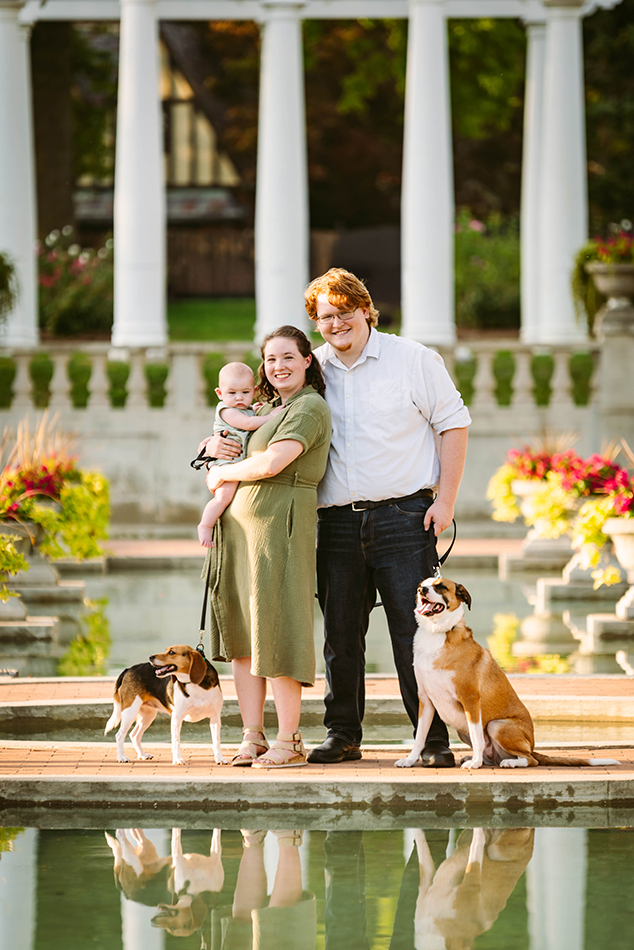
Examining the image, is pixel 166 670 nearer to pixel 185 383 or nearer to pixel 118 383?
pixel 185 383

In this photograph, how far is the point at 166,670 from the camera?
6797 mm

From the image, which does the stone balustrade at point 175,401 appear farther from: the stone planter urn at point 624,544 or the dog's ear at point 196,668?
the dog's ear at point 196,668

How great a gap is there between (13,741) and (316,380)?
8.45ft

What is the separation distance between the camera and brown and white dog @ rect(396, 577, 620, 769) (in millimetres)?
6695

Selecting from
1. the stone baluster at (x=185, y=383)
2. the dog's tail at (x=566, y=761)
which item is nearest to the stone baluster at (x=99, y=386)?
the stone baluster at (x=185, y=383)

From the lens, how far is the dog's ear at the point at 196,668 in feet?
22.5

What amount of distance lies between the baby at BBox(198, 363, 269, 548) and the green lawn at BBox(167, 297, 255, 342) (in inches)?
1064

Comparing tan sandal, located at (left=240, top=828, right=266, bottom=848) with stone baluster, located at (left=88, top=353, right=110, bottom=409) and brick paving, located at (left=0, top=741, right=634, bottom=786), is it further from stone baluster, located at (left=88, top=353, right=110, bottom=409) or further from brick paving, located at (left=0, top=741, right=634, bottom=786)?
stone baluster, located at (left=88, top=353, right=110, bottom=409)

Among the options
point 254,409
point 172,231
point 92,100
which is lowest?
point 254,409

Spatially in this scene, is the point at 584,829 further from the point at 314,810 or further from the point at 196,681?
the point at 196,681

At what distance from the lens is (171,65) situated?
160 feet

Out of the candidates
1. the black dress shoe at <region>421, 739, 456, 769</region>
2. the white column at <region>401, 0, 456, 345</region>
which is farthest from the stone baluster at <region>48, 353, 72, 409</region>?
the black dress shoe at <region>421, 739, 456, 769</region>

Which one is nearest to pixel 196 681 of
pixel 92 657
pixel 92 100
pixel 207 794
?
pixel 207 794

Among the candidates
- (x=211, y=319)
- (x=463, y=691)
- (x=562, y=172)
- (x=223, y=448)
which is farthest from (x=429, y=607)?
(x=211, y=319)
